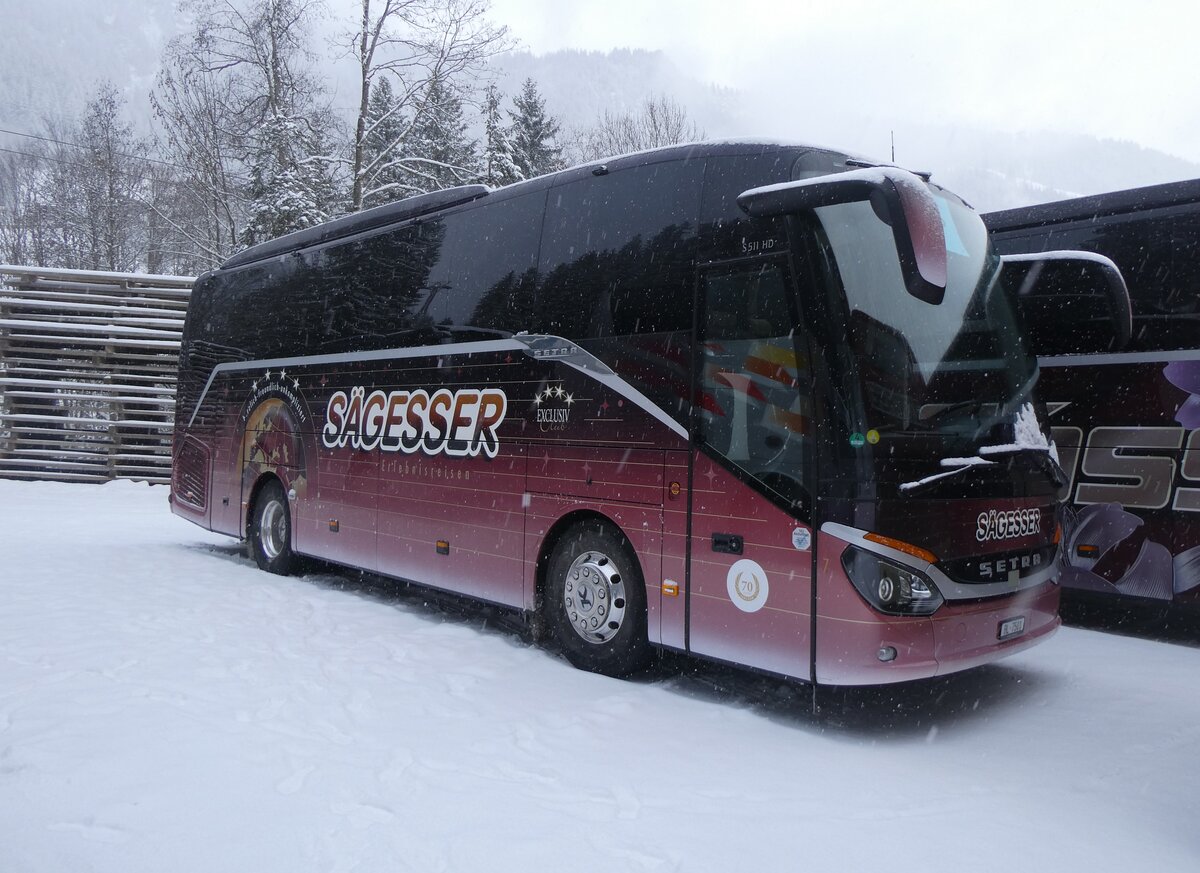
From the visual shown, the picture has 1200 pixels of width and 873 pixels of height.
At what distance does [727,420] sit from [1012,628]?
199cm

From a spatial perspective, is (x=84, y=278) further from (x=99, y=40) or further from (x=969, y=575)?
(x=99, y=40)

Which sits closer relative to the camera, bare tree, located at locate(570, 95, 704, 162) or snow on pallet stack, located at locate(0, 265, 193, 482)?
snow on pallet stack, located at locate(0, 265, 193, 482)

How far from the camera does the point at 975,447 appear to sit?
5.06 meters

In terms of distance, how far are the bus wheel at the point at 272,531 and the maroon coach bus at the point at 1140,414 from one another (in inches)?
301

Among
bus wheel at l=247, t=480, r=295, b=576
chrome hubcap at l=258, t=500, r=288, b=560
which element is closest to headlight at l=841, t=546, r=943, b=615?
bus wheel at l=247, t=480, r=295, b=576

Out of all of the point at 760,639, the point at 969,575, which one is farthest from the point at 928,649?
the point at 760,639

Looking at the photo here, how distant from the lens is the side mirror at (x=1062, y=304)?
21.7 ft

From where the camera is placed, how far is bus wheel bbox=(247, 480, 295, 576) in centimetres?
1005

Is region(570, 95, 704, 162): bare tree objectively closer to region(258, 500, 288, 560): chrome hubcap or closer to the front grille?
region(258, 500, 288, 560): chrome hubcap

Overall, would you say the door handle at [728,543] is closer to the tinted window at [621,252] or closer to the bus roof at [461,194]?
the tinted window at [621,252]

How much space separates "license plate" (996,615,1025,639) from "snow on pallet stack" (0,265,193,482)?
18.5 metres

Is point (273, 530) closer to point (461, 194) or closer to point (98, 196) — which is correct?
Result: point (461, 194)

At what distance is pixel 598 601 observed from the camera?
604cm

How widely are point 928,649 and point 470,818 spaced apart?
8.02 feet
